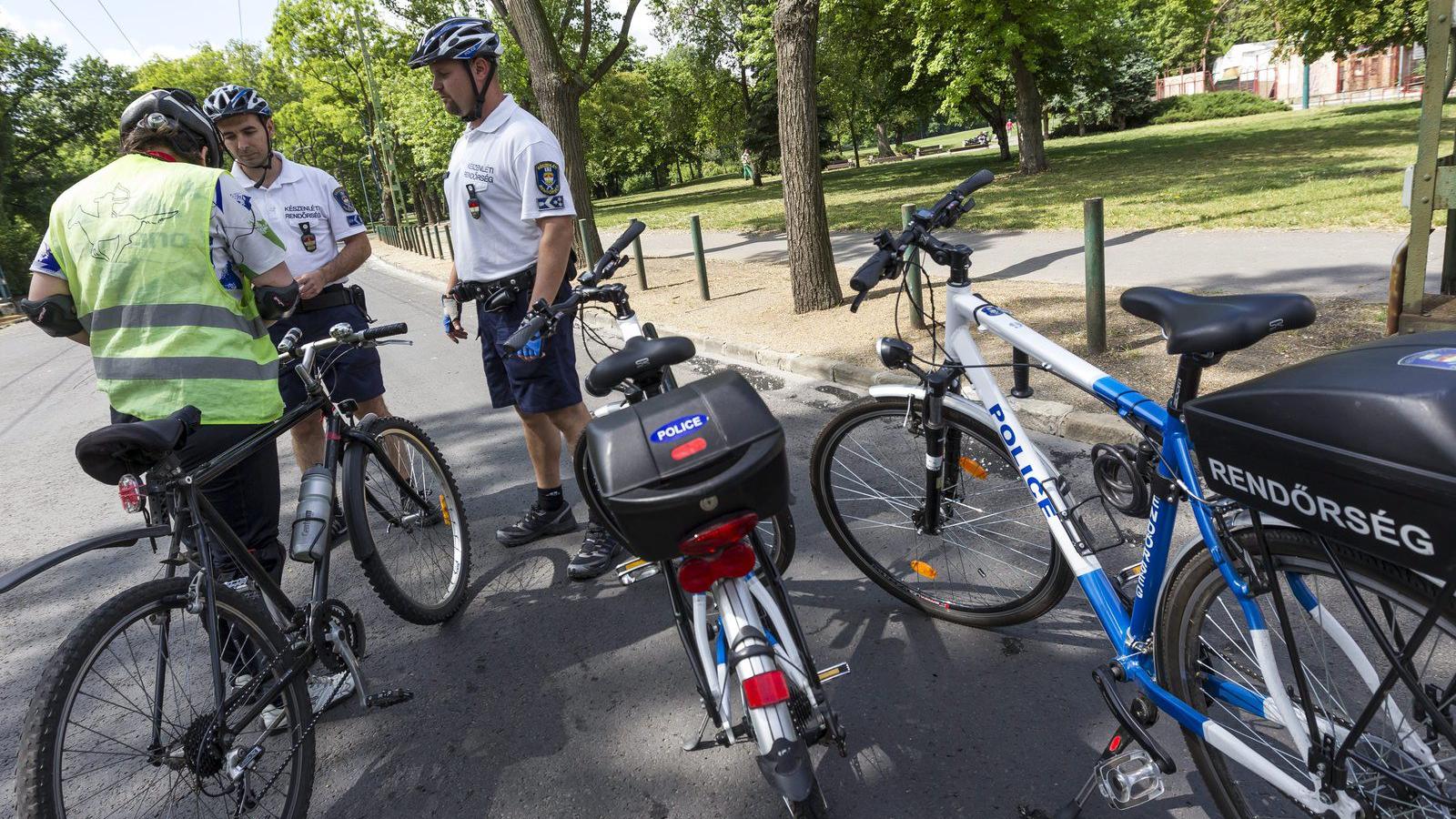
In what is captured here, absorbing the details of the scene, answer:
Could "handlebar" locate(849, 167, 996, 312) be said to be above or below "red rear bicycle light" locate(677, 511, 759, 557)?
above

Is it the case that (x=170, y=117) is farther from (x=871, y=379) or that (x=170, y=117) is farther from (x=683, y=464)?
(x=871, y=379)

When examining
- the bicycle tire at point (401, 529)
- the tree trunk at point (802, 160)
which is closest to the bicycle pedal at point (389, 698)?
the bicycle tire at point (401, 529)

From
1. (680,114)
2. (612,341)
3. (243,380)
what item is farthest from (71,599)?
(680,114)

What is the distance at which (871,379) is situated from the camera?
5801 mm

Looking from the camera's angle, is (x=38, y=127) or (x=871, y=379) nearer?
(x=871, y=379)

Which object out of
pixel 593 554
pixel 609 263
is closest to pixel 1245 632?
pixel 609 263

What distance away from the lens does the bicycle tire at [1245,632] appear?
1.43m

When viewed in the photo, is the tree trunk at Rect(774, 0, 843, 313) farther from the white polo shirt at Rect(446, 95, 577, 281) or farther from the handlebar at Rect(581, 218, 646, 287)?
the handlebar at Rect(581, 218, 646, 287)

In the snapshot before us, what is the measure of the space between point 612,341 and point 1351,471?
25.9ft

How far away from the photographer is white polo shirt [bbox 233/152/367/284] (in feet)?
12.7

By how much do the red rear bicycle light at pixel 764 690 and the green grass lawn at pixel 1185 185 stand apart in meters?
9.72

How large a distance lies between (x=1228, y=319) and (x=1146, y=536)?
1.87 feet

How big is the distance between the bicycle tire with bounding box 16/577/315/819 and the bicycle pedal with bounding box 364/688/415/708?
48cm

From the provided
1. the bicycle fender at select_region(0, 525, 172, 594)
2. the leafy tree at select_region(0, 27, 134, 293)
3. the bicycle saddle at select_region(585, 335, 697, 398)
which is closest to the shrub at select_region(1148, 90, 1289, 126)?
the bicycle saddle at select_region(585, 335, 697, 398)
